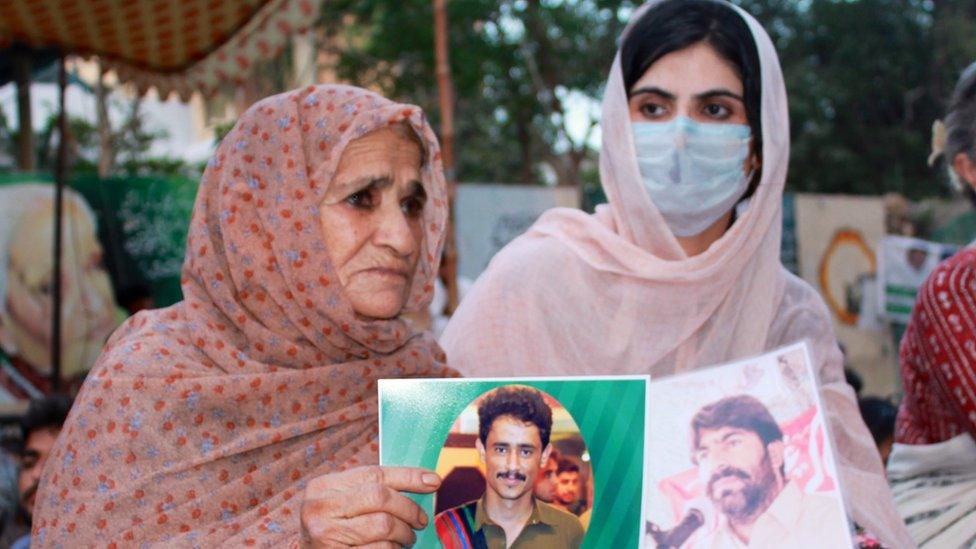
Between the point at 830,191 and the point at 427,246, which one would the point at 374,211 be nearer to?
the point at 427,246

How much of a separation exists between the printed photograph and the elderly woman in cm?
99

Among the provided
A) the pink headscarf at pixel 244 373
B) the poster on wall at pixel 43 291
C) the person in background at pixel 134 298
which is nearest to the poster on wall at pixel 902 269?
the person in background at pixel 134 298

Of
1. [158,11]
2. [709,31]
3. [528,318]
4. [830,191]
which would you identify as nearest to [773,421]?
[528,318]

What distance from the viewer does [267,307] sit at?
2.26 m

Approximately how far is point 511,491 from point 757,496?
431 millimetres

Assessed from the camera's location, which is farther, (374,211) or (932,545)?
(932,545)

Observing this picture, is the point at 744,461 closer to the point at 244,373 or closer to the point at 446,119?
the point at 244,373

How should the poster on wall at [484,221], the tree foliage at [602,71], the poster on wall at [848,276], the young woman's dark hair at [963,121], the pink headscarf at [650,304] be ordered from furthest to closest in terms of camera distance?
the tree foliage at [602,71]
the poster on wall at [848,276]
the poster on wall at [484,221]
the young woman's dark hair at [963,121]
the pink headscarf at [650,304]

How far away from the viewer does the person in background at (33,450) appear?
169 inches

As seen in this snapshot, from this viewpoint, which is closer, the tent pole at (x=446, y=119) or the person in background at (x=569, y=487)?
the person in background at (x=569, y=487)

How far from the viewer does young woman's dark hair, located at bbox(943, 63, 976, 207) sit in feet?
10.6

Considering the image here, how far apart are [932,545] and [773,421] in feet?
3.77

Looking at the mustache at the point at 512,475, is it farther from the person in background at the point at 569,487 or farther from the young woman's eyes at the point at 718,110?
the young woman's eyes at the point at 718,110

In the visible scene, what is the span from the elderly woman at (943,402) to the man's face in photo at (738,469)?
1.08m
